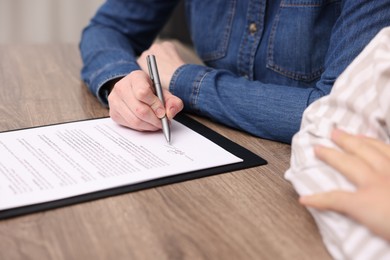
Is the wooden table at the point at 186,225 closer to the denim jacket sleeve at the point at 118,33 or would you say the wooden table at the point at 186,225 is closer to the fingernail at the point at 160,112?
the fingernail at the point at 160,112

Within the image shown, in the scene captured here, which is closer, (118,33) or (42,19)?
(118,33)

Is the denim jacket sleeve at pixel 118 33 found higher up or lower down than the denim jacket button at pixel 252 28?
lower down

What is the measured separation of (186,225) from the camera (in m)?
0.53

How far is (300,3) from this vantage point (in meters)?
0.95

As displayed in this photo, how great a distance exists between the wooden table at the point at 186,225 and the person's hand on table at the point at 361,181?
0.05 metres

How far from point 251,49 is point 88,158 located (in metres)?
0.51

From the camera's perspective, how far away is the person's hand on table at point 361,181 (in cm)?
46

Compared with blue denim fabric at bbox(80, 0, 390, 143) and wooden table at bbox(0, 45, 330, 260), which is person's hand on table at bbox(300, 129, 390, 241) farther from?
blue denim fabric at bbox(80, 0, 390, 143)

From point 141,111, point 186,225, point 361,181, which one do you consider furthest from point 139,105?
point 361,181

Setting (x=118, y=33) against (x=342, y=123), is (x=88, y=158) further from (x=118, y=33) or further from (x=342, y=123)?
(x=118, y=33)

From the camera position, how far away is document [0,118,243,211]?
0.58 metres
